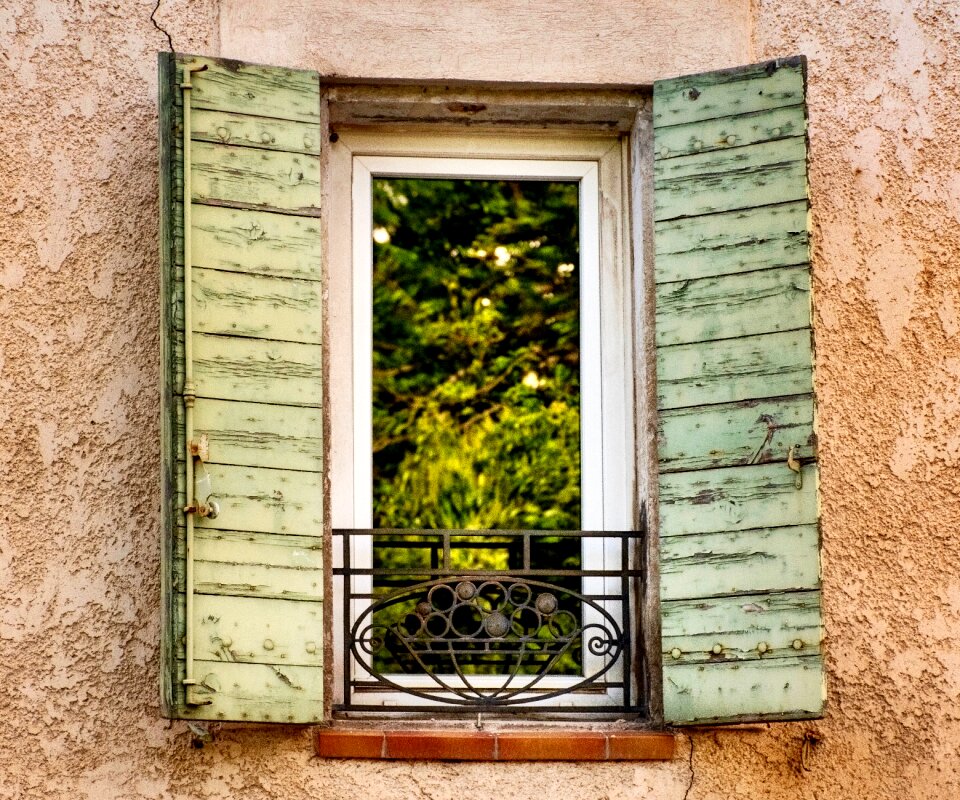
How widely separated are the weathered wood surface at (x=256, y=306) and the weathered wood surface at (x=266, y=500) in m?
0.38

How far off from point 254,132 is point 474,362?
104 inches

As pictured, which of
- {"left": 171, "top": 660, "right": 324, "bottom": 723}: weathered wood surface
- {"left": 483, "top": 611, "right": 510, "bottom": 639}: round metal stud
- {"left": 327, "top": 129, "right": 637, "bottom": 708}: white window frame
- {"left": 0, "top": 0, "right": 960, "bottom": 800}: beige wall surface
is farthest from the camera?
{"left": 327, "top": 129, "right": 637, "bottom": 708}: white window frame

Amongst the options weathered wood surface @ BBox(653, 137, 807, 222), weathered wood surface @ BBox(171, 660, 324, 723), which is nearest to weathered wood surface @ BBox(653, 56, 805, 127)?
weathered wood surface @ BBox(653, 137, 807, 222)

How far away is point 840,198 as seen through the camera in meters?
3.83

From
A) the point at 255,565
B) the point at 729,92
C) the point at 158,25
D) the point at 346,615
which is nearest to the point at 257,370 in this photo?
the point at 255,565

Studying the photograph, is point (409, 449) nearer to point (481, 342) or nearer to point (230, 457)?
point (481, 342)

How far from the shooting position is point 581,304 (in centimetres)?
398

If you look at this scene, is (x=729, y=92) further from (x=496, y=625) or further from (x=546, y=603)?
(x=496, y=625)

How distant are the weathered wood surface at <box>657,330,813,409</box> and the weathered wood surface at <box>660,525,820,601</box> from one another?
1.26ft

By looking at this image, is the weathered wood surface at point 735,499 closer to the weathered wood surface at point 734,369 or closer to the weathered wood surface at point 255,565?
the weathered wood surface at point 734,369

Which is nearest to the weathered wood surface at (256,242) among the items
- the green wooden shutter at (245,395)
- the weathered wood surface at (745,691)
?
the green wooden shutter at (245,395)

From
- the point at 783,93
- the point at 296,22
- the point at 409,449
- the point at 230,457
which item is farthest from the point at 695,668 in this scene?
the point at 409,449

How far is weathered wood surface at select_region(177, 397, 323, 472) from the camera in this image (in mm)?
3445

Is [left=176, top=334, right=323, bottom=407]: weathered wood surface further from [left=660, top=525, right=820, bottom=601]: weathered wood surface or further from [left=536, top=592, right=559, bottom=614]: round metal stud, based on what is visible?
[left=660, top=525, right=820, bottom=601]: weathered wood surface
